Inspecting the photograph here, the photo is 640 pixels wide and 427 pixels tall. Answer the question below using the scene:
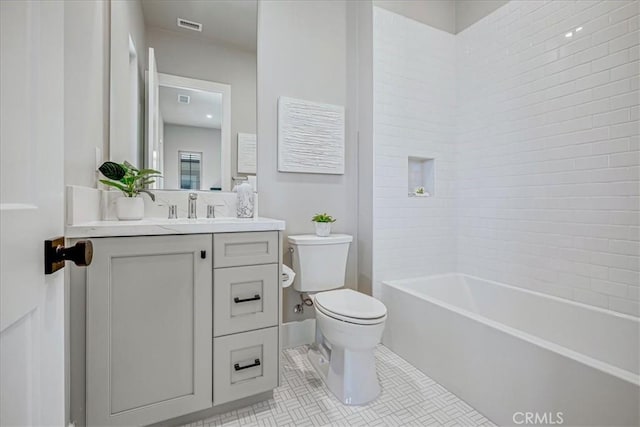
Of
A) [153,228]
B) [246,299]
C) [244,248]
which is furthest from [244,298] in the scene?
[153,228]

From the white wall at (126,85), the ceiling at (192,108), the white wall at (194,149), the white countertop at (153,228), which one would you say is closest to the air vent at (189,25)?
the white wall at (126,85)

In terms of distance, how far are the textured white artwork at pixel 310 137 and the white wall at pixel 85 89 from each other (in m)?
1.01

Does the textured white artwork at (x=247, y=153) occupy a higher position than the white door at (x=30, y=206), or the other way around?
the textured white artwork at (x=247, y=153)

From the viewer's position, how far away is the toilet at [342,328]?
1.50 m

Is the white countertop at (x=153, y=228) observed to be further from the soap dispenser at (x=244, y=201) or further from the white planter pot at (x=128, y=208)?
the soap dispenser at (x=244, y=201)

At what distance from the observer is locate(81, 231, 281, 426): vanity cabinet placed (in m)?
1.16

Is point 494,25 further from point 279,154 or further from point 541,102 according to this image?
point 279,154

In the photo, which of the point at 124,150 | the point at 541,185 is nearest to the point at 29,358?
the point at 124,150

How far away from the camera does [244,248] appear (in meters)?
1.41

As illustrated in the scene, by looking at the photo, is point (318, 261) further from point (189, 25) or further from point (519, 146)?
point (189, 25)

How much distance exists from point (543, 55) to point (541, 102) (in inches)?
11.5

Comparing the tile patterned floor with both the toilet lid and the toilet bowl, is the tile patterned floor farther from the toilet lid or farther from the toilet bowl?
the toilet lid

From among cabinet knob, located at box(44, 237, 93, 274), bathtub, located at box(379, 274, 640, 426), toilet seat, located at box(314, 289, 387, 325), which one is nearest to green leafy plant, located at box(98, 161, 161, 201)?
cabinet knob, located at box(44, 237, 93, 274)

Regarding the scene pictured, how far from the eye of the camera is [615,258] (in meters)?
1.60
